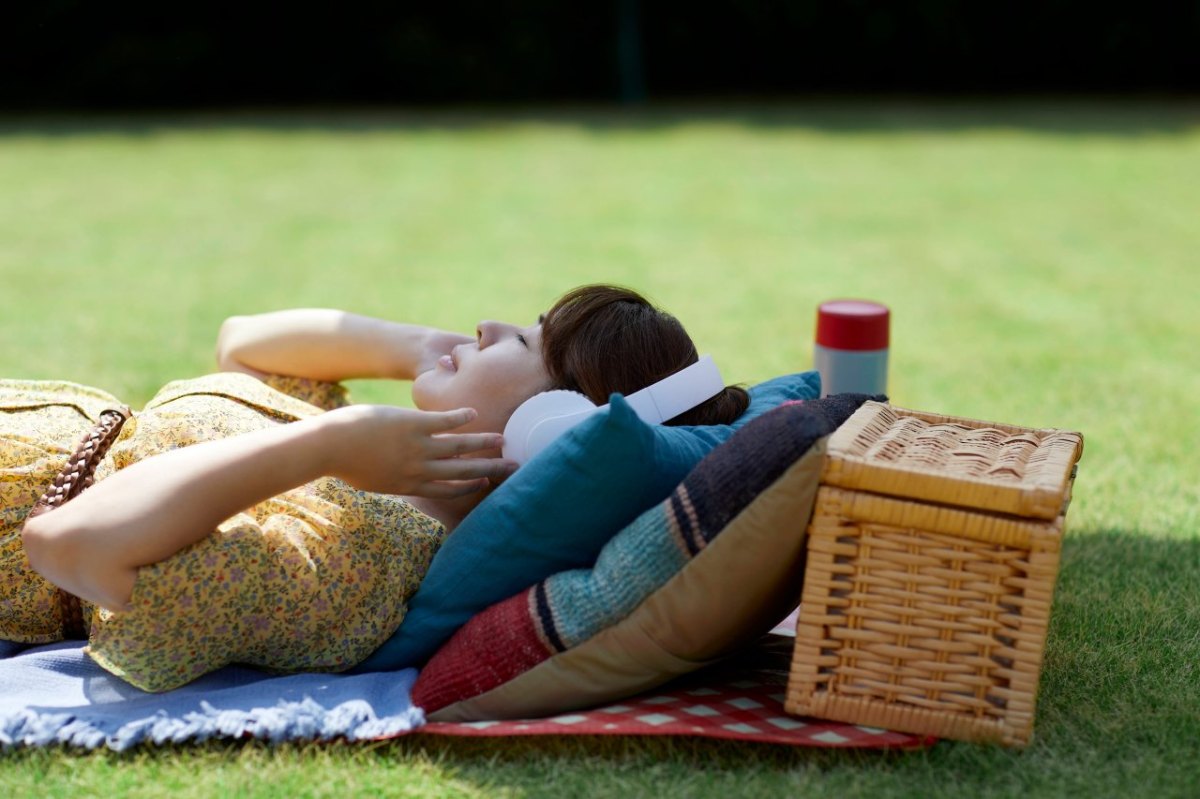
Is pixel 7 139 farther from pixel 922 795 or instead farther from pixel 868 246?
pixel 922 795

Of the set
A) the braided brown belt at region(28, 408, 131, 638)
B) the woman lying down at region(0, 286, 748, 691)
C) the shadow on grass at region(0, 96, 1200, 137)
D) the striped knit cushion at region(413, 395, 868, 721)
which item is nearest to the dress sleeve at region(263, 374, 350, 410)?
the woman lying down at region(0, 286, 748, 691)

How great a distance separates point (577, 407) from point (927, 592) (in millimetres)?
660

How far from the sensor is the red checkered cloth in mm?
1915

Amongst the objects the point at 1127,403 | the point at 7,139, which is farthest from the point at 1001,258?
the point at 7,139

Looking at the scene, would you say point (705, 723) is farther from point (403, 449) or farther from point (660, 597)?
point (403, 449)

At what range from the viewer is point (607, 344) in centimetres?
228

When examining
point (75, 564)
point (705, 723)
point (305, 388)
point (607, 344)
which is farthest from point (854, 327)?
point (75, 564)

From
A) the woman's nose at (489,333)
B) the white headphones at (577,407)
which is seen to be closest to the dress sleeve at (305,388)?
the woman's nose at (489,333)

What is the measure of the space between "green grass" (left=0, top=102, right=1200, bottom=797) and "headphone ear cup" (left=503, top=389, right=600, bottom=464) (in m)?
0.51

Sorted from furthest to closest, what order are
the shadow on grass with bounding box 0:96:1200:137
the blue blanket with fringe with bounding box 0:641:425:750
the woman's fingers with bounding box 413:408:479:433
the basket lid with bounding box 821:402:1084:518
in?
the shadow on grass with bounding box 0:96:1200:137 → the woman's fingers with bounding box 413:408:479:433 → the blue blanket with fringe with bounding box 0:641:425:750 → the basket lid with bounding box 821:402:1084:518

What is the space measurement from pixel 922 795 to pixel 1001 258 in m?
5.11

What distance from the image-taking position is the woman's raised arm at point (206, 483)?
190 cm

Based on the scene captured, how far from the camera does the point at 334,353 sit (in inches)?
108

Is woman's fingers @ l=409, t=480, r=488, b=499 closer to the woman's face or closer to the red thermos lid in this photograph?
the woman's face
